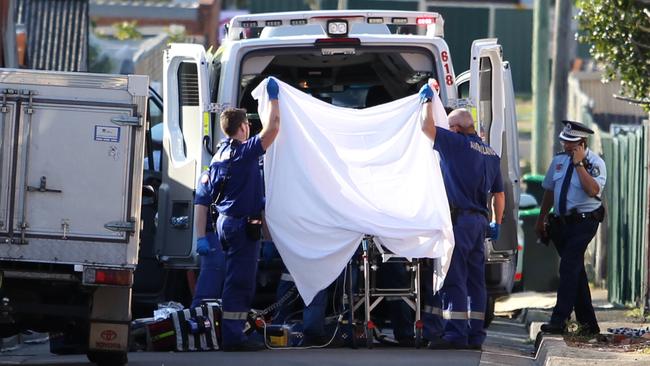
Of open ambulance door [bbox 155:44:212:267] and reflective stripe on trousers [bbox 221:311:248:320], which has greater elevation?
open ambulance door [bbox 155:44:212:267]

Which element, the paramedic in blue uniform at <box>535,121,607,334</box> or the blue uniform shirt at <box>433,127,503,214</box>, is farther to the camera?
the paramedic in blue uniform at <box>535,121,607,334</box>

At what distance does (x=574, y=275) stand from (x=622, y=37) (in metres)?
3.93

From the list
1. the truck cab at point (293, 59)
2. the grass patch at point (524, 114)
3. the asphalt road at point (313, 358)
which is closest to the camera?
the asphalt road at point (313, 358)

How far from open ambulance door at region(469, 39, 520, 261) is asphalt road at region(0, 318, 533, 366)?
92 centimetres

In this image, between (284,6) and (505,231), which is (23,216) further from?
(284,6)

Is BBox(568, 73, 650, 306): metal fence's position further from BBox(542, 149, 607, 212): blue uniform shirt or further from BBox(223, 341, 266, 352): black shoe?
BBox(223, 341, 266, 352): black shoe

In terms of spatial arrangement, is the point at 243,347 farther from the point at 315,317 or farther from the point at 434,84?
the point at 434,84

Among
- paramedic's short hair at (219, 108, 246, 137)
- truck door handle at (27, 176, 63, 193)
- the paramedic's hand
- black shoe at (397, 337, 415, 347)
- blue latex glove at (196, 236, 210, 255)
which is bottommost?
black shoe at (397, 337, 415, 347)

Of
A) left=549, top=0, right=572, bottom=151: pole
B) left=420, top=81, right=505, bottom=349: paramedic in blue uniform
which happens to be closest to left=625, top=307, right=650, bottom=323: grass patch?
left=420, top=81, right=505, bottom=349: paramedic in blue uniform

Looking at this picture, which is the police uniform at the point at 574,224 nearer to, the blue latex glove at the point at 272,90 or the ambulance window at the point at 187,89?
the blue latex glove at the point at 272,90

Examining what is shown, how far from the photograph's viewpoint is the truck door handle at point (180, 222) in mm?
12219

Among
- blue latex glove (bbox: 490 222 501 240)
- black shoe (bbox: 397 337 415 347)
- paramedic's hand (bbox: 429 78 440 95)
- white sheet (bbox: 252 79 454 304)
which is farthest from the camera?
blue latex glove (bbox: 490 222 501 240)

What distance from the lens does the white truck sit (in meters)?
9.57

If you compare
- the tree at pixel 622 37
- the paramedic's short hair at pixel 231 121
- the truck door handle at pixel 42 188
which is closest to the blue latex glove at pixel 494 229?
the paramedic's short hair at pixel 231 121
